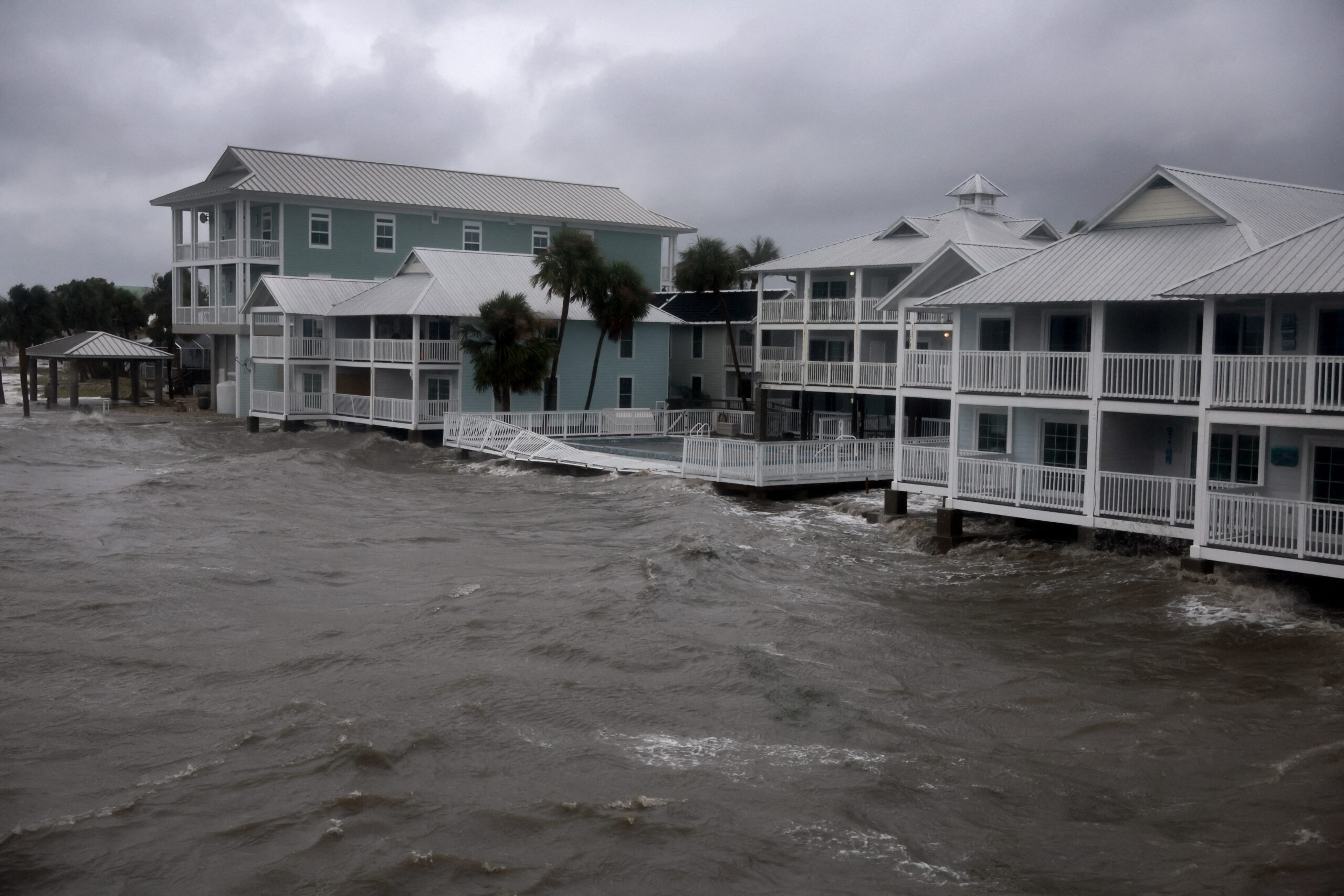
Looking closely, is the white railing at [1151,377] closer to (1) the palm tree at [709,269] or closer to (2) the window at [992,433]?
(2) the window at [992,433]

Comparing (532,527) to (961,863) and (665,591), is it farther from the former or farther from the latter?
Result: (961,863)

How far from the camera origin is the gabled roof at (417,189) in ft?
182

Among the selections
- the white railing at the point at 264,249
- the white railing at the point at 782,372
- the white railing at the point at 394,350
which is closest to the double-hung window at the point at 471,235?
the white railing at the point at 264,249

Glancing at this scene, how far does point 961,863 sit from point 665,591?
1108cm

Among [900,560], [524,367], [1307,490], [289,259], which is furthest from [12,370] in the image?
[1307,490]

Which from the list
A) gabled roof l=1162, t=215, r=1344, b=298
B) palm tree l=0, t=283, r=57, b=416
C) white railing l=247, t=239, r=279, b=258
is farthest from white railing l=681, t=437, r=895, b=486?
palm tree l=0, t=283, r=57, b=416

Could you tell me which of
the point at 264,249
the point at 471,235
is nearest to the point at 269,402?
the point at 264,249

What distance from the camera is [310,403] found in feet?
161

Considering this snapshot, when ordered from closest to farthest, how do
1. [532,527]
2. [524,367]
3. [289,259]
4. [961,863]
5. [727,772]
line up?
[961,863] → [727,772] → [532,527] → [524,367] → [289,259]

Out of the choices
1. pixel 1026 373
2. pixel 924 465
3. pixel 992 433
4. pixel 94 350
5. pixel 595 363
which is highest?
pixel 94 350

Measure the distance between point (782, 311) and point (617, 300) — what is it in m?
6.16

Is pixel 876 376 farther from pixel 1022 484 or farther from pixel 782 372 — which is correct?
pixel 1022 484

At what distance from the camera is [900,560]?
25.5 metres

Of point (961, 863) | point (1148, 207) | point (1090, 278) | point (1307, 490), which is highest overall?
point (1148, 207)
